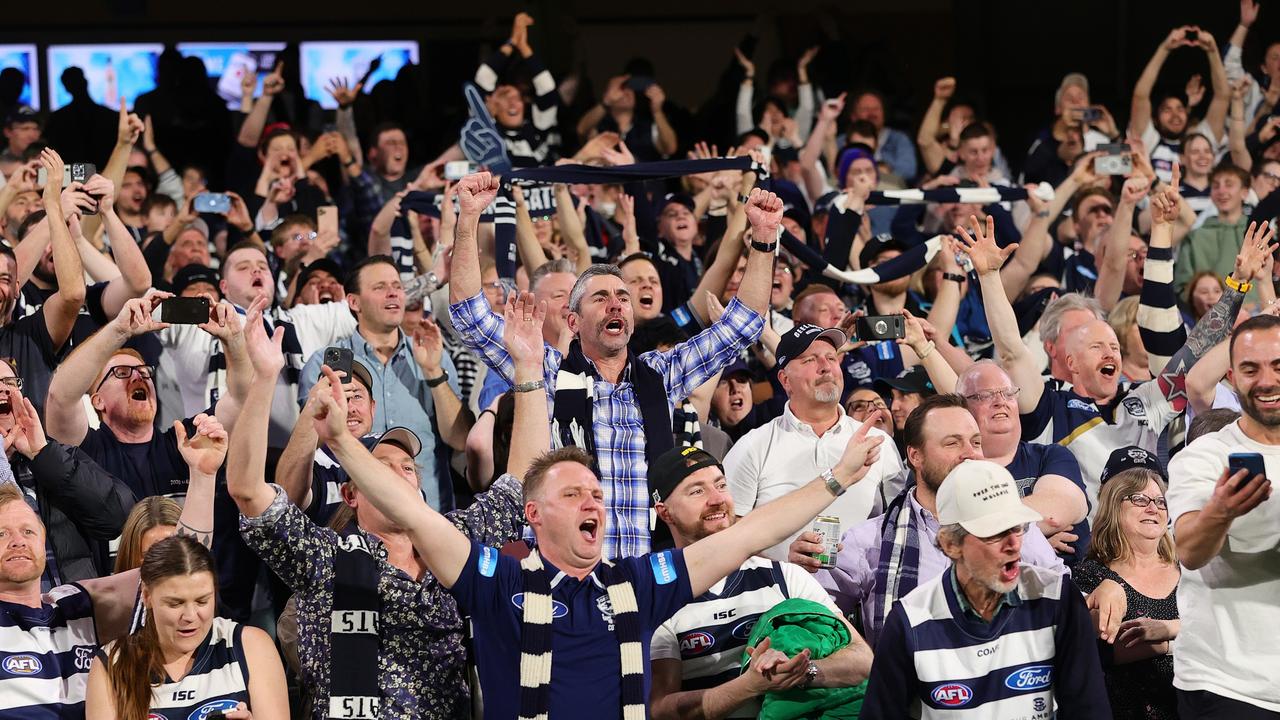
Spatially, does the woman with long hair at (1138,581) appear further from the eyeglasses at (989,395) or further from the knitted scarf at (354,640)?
the knitted scarf at (354,640)

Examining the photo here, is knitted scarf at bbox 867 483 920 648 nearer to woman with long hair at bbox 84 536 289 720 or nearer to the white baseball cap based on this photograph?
the white baseball cap

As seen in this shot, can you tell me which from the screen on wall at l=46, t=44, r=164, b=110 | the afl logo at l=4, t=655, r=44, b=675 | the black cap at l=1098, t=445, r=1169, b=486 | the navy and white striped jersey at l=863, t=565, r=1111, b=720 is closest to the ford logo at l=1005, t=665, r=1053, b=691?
the navy and white striped jersey at l=863, t=565, r=1111, b=720

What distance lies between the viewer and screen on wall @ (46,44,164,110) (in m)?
13.3

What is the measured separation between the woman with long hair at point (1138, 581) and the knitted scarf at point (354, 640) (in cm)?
233

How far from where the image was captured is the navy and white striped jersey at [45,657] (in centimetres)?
501

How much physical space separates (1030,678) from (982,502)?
19.4 inches

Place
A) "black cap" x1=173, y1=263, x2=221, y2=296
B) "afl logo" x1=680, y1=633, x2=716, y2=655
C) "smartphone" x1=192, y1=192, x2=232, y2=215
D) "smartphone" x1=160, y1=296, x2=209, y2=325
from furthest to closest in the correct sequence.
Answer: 1. "smartphone" x1=192, y1=192, x2=232, y2=215
2. "black cap" x1=173, y1=263, x2=221, y2=296
3. "smartphone" x1=160, y1=296, x2=209, y2=325
4. "afl logo" x1=680, y1=633, x2=716, y2=655

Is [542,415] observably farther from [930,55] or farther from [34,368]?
[930,55]

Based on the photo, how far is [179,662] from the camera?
489cm

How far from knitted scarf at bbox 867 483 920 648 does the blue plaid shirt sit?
829 mm

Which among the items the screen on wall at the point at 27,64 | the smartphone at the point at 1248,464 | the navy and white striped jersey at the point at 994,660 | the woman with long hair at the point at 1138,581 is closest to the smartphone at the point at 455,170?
the woman with long hair at the point at 1138,581

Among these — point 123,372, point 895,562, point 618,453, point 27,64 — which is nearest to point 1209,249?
point 895,562

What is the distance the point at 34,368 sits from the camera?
6828 millimetres

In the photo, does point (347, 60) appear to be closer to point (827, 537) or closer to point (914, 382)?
point (914, 382)
